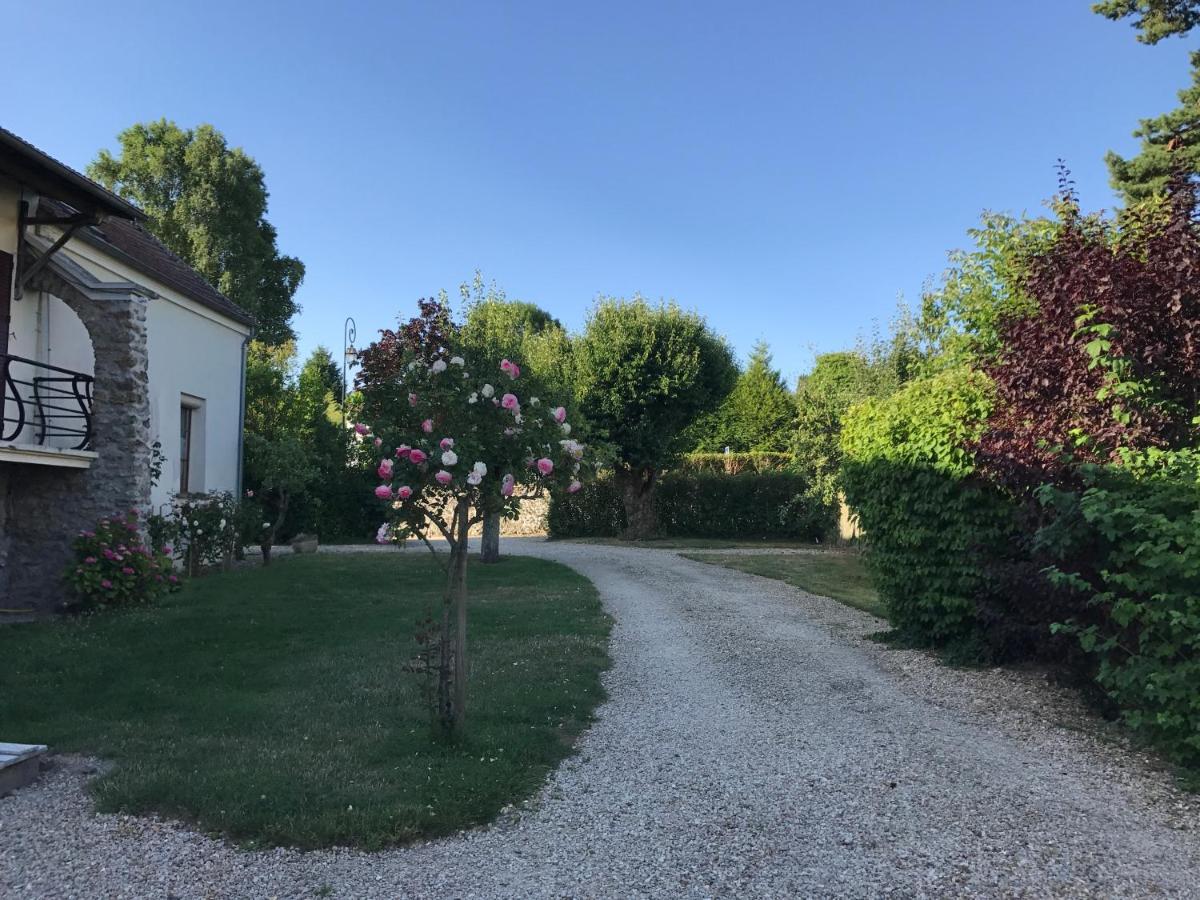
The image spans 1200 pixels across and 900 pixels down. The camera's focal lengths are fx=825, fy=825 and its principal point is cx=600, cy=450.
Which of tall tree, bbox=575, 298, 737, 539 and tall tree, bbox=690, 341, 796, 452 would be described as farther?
tall tree, bbox=690, 341, 796, 452

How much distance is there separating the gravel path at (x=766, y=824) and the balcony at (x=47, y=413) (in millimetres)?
5634

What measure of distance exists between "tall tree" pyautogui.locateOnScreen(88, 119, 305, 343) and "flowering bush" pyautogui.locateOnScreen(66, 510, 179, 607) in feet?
70.3

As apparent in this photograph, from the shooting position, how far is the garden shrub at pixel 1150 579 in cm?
436

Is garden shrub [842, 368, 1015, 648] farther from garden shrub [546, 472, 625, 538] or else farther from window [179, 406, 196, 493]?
garden shrub [546, 472, 625, 538]

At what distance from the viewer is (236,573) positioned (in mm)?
13727

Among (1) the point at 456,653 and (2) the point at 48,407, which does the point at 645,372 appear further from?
(1) the point at 456,653

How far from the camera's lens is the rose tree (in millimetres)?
4691

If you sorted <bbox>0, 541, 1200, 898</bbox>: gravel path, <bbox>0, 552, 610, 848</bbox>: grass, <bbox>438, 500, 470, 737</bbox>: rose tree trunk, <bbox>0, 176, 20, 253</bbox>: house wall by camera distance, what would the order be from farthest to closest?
<bbox>0, 176, 20, 253</bbox>: house wall
<bbox>438, 500, 470, 737</bbox>: rose tree trunk
<bbox>0, 552, 610, 848</bbox>: grass
<bbox>0, 541, 1200, 898</bbox>: gravel path

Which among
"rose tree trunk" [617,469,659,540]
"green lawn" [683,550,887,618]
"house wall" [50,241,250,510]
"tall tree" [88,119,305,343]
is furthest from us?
"tall tree" [88,119,305,343]

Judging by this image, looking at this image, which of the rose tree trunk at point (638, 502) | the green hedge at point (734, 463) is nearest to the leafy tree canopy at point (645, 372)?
the rose tree trunk at point (638, 502)

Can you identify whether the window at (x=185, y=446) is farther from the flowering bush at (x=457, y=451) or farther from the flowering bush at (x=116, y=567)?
the flowering bush at (x=457, y=451)

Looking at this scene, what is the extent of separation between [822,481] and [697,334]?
575 centimetres

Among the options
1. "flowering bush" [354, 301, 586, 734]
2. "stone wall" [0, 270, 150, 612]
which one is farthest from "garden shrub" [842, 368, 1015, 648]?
"stone wall" [0, 270, 150, 612]

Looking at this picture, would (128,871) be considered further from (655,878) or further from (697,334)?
(697,334)
